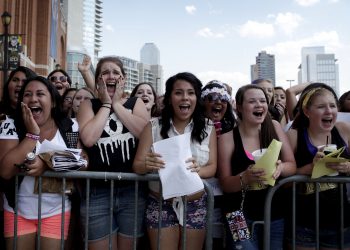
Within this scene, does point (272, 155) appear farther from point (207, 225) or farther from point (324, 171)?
point (207, 225)

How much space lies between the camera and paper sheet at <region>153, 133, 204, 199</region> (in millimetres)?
2893

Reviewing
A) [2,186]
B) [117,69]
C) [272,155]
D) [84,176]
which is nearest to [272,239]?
[272,155]

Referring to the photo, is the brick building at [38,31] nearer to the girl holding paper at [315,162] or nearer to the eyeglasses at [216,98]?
the eyeglasses at [216,98]

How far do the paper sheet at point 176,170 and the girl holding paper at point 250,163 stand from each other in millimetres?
408

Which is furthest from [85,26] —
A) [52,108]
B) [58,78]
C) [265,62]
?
[52,108]

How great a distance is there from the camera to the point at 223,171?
3234mm

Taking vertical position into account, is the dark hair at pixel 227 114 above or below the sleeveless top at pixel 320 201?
above

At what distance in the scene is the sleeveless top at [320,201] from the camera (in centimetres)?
316

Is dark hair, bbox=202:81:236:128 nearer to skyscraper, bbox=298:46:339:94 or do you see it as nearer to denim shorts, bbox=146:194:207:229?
denim shorts, bbox=146:194:207:229

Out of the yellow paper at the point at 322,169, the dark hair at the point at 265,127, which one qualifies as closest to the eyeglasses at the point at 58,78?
the dark hair at the point at 265,127

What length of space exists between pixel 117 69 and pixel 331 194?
94.3 inches

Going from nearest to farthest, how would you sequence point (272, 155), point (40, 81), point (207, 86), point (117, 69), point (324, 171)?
point (272, 155), point (324, 171), point (40, 81), point (117, 69), point (207, 86)

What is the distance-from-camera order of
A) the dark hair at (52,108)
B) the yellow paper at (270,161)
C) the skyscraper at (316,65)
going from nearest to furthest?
the yellow paper at (270,161) < the dark hair at (52,108) < the skyscraper at (316,65)

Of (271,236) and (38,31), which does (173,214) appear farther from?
(38,31)
